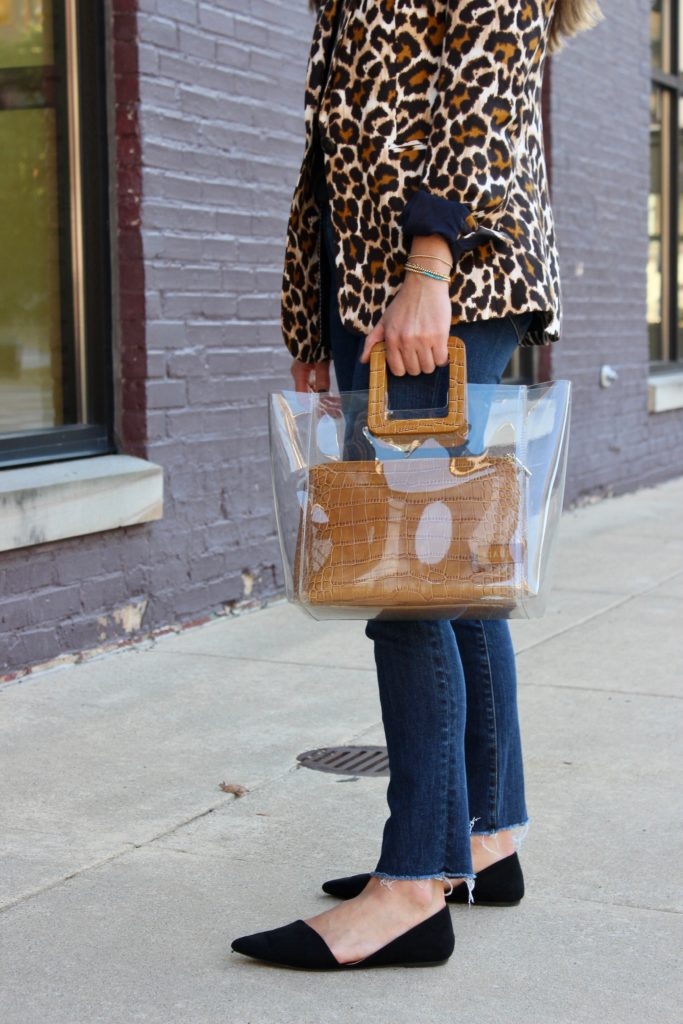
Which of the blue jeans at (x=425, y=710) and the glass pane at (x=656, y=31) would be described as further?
the glass pane at (x=656, y=31)

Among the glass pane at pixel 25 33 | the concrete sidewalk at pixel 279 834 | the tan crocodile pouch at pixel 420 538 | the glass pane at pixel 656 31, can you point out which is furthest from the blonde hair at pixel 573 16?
the glass pane at pixel 656 31

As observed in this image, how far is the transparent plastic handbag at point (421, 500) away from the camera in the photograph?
2434 millimetres

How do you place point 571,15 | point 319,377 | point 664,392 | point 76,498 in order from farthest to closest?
point 664,392
point 76,498
point 319,377
point 571,15

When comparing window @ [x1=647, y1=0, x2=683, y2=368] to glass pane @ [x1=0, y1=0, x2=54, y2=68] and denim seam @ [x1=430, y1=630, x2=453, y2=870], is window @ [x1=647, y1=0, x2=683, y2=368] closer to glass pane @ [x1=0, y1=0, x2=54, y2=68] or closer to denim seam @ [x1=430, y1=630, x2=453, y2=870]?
glass pane @ [x1=0, y1=0, x2=54, y2=68]

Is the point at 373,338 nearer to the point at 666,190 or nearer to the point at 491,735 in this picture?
the point at 491,735

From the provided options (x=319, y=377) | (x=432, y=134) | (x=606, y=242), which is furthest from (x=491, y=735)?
(x=606, y=242)

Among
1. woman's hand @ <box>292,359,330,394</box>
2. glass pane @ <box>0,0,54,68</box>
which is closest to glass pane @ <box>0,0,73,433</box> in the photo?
glass pane @ <box>0,0,54,68</box>

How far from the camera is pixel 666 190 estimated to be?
11.6 meters

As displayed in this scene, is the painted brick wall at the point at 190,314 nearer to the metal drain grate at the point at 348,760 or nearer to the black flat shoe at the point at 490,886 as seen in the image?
the metal drain grate at the point at 348,760

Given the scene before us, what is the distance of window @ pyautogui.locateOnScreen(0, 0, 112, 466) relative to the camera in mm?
5074

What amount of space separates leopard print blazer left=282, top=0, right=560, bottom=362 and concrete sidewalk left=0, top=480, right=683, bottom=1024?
3.78 ft

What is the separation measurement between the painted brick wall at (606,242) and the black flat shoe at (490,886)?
6.16m

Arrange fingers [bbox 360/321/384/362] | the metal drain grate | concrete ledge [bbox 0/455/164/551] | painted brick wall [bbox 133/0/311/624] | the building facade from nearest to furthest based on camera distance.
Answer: fingers [bbox 360/321/384/362], the metal drain grate, concrete ledge [bbox 0/455/164/551], the building facade, painted brick wall [bbox 133/0/311/624]

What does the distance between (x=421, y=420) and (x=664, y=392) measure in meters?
8.55
